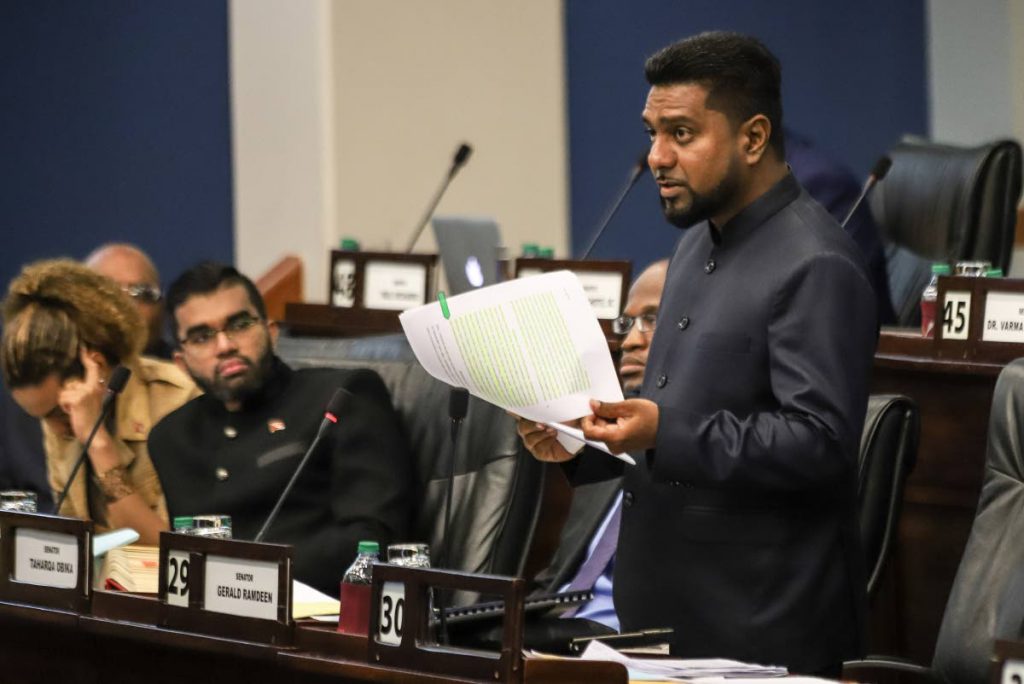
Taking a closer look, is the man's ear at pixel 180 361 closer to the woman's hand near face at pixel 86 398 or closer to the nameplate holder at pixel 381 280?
the woman's hand near face at pixel 86 398

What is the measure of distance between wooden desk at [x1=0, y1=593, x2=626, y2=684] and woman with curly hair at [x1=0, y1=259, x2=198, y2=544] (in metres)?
0.86

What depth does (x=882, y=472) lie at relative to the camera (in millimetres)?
2719

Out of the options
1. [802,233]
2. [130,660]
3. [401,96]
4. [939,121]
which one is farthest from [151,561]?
[939,121]

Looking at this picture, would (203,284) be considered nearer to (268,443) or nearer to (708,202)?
(268,443)

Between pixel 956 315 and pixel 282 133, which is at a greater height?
pixel 282 133

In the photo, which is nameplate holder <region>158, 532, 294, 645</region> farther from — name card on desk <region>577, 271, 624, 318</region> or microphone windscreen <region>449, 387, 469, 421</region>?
name card on desk <region>577, 271, 624, 318</region>

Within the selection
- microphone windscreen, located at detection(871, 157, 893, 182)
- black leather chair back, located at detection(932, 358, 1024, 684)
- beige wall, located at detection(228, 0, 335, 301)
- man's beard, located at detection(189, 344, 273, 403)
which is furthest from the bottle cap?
beige wall, located at detection(228, 0, 335, 301)

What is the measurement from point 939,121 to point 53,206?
130 inches

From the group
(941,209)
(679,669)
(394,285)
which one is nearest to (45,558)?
(679,669)

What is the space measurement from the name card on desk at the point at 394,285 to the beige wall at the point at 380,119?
3.89 feet

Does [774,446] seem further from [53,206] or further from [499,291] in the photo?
[53,206]

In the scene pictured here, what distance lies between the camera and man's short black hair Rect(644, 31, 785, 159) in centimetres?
217

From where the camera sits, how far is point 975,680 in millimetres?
2193

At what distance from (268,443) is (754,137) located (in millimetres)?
1320
